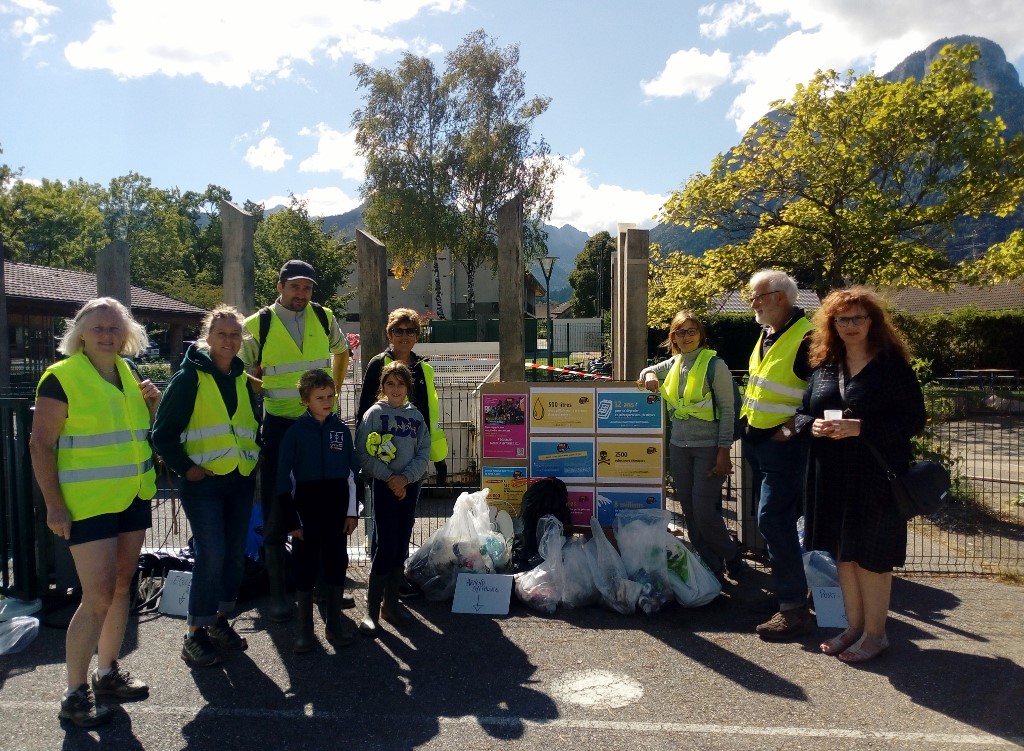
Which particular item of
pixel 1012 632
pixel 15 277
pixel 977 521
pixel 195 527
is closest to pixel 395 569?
pixel 195 527

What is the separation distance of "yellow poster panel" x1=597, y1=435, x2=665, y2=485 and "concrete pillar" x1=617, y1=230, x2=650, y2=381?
0.61 metres

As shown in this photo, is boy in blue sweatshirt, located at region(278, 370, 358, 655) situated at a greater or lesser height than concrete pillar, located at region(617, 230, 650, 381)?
lesser

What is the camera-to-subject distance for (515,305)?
239 inches

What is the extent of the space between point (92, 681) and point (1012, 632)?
5.02 m

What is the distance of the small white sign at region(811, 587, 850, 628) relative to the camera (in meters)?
4.49

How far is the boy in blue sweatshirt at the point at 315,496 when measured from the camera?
4164 millimetres

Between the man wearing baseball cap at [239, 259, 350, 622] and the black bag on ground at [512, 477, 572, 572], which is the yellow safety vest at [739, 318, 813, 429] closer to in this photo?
the black bag on ground at [512, 477, 572, 572]

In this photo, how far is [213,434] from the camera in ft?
12.8

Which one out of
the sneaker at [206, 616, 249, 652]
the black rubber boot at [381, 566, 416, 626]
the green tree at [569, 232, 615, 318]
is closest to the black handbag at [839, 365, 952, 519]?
the black rubber boot at [381, 566, 416, 626]

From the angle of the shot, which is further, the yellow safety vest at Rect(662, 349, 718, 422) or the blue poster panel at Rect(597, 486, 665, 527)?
the blue poster panel at Rect(597, 486, 665, 527)

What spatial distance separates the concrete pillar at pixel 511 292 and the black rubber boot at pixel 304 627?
2514 mm

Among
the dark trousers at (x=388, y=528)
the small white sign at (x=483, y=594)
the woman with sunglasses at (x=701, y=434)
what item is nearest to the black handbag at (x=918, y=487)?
the woman with sunglasses at (x=701, y=434)

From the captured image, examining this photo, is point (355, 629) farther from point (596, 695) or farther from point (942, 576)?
point (942, 576)

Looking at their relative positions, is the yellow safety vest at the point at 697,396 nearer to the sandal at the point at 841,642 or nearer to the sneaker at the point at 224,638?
the sandal at the point at 841,642
